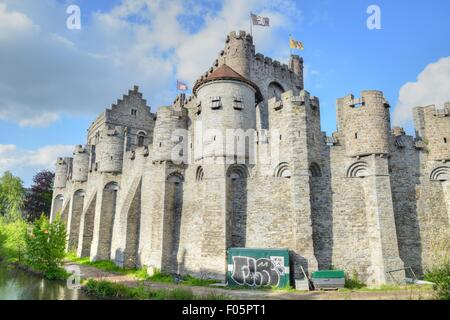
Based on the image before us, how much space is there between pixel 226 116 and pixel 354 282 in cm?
1346

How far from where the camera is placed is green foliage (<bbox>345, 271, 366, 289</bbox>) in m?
19.2

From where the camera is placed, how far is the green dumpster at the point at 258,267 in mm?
18875

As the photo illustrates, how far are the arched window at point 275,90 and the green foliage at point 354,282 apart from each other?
19.5 m

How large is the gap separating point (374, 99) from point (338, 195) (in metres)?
6.90

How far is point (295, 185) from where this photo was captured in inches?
800

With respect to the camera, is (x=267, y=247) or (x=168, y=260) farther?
(x=168, y=260)

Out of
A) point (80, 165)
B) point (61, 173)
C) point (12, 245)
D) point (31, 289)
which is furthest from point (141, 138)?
point (31, 289)

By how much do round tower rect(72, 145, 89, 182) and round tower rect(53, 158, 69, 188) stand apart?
835cm

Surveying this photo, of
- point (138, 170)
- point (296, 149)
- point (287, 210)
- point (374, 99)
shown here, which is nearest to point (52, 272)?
point (138, 170)

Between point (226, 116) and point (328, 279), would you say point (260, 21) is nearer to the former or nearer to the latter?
point (226, 116)

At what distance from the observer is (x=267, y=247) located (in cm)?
2070

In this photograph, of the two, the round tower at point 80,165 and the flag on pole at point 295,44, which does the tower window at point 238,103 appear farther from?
the round tower at point 80,165
